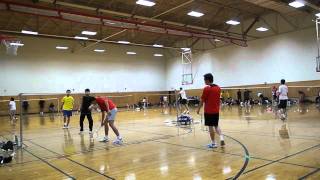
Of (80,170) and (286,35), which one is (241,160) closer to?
(80,170)

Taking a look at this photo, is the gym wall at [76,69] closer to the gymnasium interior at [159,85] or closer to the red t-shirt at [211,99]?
the gymnasium interior at [159,85]

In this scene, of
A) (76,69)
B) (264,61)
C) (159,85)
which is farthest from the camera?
(159,85)

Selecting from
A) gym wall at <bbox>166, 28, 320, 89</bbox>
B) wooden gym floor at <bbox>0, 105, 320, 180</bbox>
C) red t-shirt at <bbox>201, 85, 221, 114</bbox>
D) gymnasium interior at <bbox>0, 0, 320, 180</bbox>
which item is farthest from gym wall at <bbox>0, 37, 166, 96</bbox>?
red t-shirt at <bbox>201, 85, 221, 114</bbox>

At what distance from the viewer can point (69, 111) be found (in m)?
14.2

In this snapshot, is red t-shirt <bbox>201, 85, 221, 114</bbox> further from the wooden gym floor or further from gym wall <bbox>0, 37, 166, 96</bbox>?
gym wall <bbox>0, 37, 166, 96</bbox>

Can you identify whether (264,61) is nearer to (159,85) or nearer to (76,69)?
(159,85)

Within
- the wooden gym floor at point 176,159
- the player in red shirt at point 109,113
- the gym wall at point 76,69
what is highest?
the gym wall at point 76,69

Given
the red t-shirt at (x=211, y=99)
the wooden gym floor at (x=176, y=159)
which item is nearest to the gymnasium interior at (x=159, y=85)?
the wooden gym floor at (x=176, y=159)

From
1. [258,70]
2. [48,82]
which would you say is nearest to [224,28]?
[258,70]

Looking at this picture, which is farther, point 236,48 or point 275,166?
point 236,48

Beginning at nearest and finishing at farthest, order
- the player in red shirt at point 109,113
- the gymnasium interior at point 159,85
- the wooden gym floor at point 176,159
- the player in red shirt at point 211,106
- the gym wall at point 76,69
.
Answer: the wooden gym floor at point 176,159
the gymnasium interior at point 159,85
the player in red shirt at point 211,106
the player in red shirt at point 109,113
the gym wall at point 76,69

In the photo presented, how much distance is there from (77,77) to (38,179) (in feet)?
93.2

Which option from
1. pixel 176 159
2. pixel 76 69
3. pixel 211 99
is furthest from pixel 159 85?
pixel 176 159

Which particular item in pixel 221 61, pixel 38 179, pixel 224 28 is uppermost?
pixel 224 28
